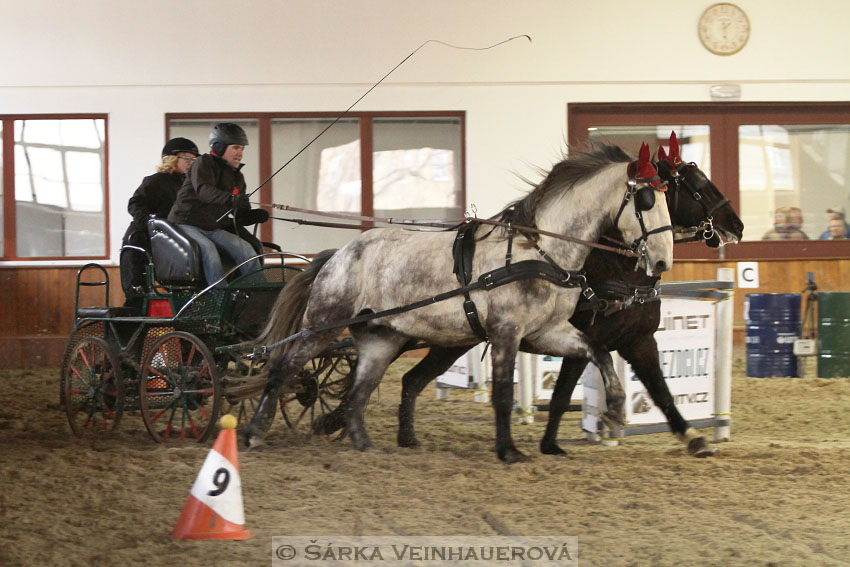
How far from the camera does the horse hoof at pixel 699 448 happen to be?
6543 mm

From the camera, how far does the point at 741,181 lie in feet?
42.6

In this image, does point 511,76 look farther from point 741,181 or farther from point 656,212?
point 656,212

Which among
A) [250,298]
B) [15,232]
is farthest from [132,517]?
[15,232]

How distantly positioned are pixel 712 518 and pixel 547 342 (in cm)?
158

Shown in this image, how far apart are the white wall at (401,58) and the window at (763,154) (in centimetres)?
27

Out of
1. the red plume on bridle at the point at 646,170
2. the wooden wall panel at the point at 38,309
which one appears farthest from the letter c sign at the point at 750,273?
the wooden wall panel at the point at 38,309

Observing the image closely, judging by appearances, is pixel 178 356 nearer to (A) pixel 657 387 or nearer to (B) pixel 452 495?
(B) pixel 452 495

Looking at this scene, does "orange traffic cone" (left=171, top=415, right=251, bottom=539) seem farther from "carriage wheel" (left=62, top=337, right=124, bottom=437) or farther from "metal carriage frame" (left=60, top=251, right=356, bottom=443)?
"carriage wheel" (left=62, top=337, right=124, bottom=437)

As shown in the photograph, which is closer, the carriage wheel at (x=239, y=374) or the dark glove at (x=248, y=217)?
the carriage wheel at (x=239, y=374)

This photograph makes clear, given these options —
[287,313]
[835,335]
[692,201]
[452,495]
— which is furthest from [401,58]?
[452,495]

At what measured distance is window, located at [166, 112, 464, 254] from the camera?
1259cm

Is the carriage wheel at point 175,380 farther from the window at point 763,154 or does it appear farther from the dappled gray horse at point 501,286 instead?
the window at point 763,154

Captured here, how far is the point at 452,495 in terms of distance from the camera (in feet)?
17.9

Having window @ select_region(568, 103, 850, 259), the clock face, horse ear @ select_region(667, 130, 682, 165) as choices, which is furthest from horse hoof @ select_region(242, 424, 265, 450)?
the clock face
